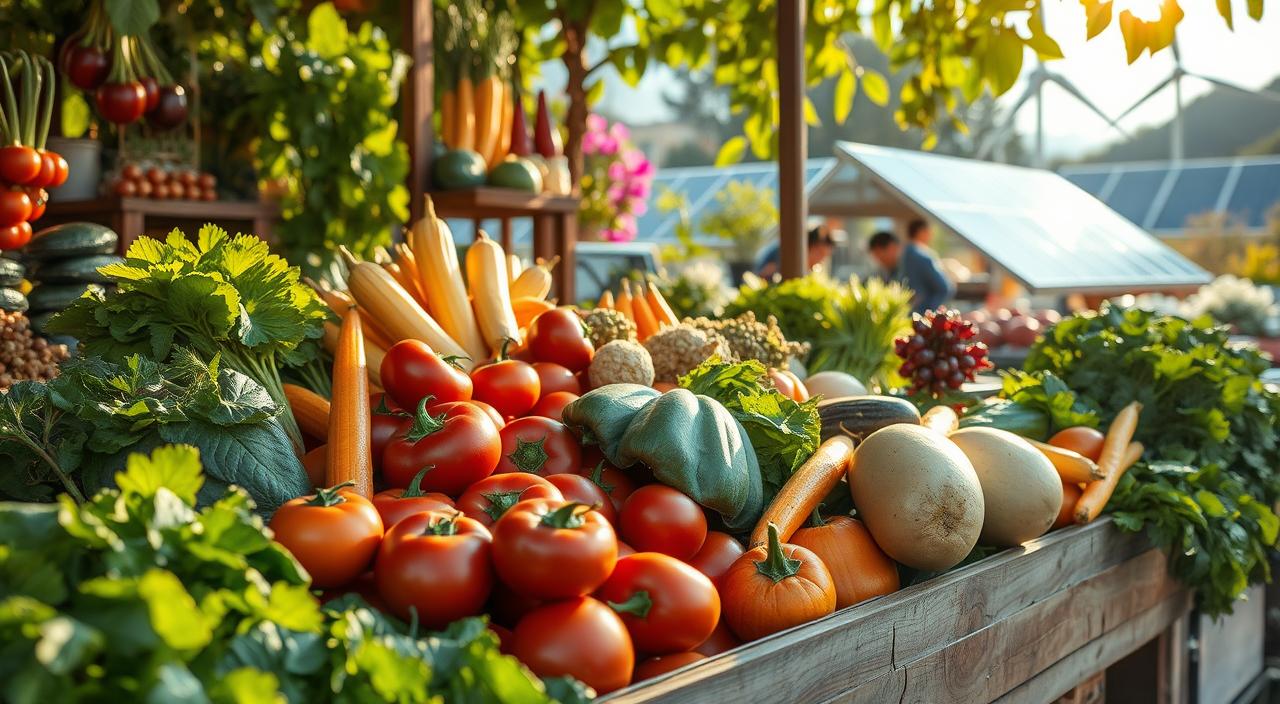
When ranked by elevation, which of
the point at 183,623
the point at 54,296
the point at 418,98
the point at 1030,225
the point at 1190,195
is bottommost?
the point at 183,623

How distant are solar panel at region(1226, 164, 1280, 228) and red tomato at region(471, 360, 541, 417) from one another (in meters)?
19.9

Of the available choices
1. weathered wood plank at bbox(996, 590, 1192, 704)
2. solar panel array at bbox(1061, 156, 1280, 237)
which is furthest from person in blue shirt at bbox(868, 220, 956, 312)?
solar panel array at bbox(1061, 156, 1280, 237)

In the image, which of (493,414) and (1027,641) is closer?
(493,414)

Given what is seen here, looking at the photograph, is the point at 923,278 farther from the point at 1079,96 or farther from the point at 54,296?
the point at 1079,96

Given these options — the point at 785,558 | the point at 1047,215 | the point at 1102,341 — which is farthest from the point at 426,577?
the point at 1047,215

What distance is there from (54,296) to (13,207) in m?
0.24

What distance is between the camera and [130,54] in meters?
3.87

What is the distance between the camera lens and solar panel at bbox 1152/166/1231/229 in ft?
61.4

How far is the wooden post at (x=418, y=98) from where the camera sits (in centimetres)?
410

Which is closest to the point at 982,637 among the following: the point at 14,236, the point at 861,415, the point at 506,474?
the point at 861,415

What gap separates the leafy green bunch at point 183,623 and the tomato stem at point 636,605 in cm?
18

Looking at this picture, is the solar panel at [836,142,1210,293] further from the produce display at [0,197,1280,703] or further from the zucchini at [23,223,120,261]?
the zucchini at [23,223,120,261]

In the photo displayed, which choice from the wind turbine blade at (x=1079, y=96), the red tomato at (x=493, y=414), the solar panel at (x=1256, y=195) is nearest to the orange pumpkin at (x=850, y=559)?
the red tomato at (x=493, y=414)

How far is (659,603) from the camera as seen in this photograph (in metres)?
1.38
